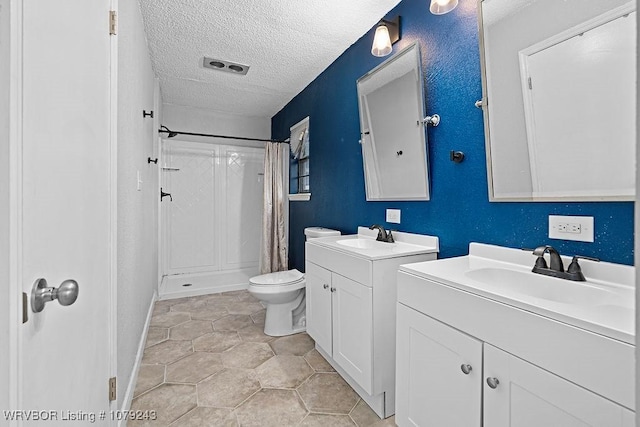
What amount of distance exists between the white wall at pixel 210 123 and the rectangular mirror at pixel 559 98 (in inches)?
134

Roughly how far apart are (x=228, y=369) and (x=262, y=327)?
0.65 m

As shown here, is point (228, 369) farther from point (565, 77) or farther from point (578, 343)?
point (565, 77)

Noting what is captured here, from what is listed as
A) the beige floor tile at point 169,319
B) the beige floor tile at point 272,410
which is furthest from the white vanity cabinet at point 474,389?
the beige floor tile at point 169,319

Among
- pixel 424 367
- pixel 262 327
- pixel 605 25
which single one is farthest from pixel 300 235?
pixel 605 25

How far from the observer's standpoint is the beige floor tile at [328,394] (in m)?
1.58

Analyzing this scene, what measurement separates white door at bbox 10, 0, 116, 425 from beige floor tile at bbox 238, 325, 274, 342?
1.26m

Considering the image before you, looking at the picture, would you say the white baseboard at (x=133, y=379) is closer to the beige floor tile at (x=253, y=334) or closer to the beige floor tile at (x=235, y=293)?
the beige floor tile at (x=253, y=334)

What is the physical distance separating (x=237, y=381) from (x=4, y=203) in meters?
1.65

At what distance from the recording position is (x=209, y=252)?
13.3 feet

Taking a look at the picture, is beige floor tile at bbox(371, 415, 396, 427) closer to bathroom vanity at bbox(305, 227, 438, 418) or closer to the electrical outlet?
bathroom vanity at bbox(305, 227, 438, 418)

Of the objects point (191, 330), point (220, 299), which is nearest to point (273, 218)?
point (220, 299)

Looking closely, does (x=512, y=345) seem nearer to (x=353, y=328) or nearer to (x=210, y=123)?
(x=353, y=328)

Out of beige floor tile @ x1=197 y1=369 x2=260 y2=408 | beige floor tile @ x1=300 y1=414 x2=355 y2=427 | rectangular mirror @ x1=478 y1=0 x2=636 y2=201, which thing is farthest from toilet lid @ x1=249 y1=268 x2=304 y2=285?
rectangular mirror @ x1=478 y1=0 x2=636 y2=201

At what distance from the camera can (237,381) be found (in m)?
1.79
